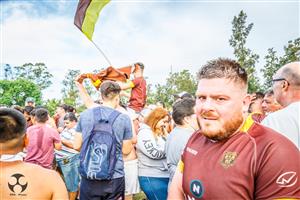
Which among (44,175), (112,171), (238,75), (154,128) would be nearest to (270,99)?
(154,128)

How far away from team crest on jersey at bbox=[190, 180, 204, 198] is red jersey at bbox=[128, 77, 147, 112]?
4.93m

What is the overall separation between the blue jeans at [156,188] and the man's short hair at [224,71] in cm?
282

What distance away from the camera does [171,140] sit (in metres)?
3.89

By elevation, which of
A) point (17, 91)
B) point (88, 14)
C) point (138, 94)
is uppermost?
point (88, 14)

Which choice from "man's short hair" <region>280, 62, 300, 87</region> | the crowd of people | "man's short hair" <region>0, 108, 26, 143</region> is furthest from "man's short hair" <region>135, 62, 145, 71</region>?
"man's short hair" <region>0, 108, 26, 143</region>

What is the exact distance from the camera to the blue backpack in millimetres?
3820

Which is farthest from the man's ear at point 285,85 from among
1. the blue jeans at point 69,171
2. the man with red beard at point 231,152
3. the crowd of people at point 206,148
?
the blue jeans at point 69,171

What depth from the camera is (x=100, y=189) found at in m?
3.92

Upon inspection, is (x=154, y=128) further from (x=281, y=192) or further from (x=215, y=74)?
(x=281, y=192)

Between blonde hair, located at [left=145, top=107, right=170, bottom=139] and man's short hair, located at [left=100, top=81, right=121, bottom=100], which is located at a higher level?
man's short hair, located at [left=100, top=81, right=121, bottom=100]

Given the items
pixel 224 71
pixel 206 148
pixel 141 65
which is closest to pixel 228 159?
pixel 206 148

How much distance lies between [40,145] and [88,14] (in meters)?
2.32

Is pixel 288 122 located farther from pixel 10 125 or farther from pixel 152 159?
pixel 152 159

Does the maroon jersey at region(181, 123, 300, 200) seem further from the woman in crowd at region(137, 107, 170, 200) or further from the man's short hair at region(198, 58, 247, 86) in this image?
the woman in crowd at region(137, 107, 170, 200)
